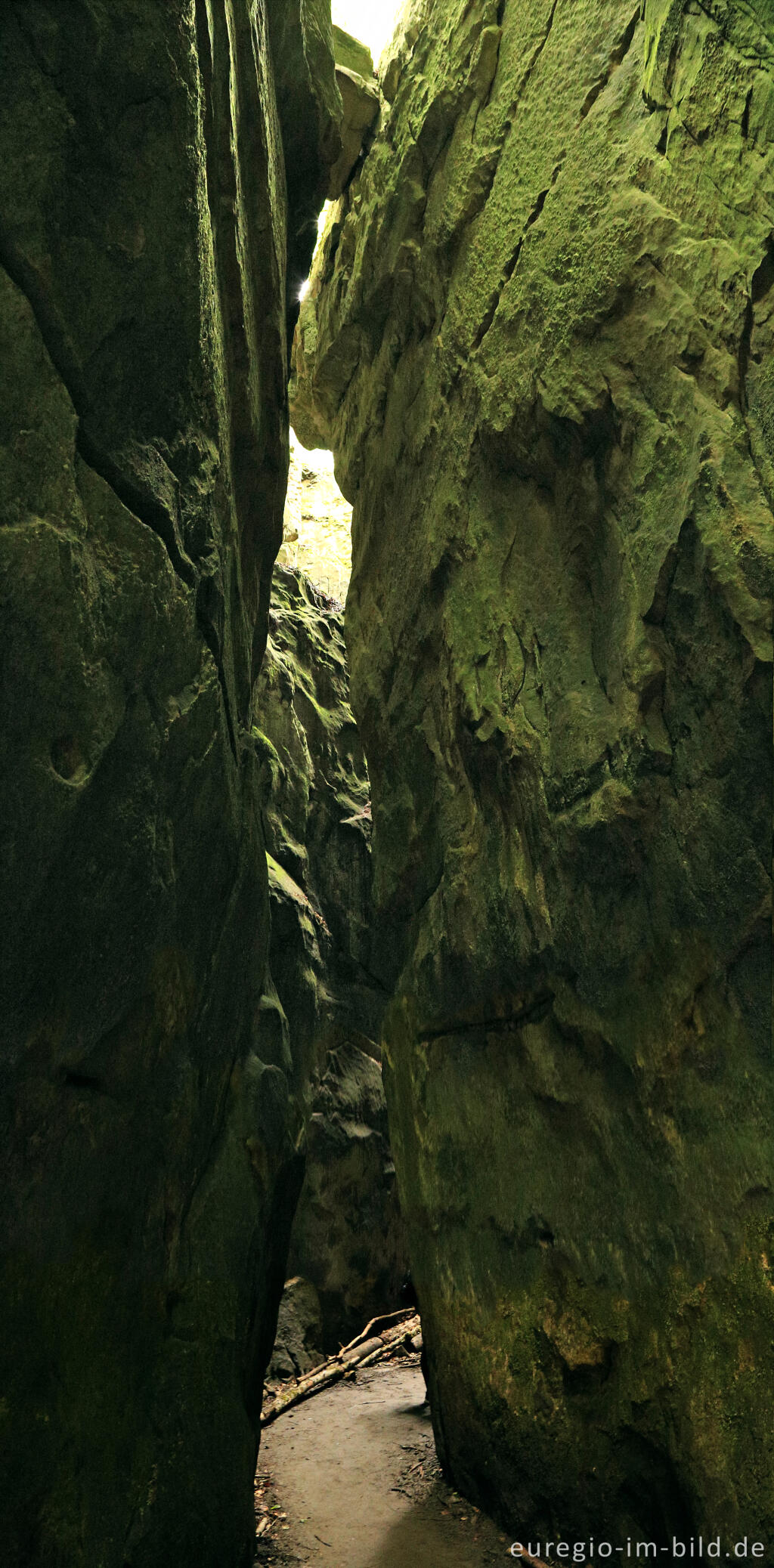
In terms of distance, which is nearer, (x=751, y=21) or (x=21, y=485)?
(x=21, y=485)

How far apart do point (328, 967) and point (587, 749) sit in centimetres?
1101

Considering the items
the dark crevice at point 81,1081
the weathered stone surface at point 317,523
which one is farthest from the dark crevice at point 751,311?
the weathered stone surface at point 317,523

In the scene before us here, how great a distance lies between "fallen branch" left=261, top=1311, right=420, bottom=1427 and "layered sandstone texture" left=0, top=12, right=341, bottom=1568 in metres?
6.15

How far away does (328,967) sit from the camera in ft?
54.9

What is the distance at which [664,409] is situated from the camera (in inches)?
229

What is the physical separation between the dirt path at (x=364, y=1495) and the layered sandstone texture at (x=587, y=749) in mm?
401

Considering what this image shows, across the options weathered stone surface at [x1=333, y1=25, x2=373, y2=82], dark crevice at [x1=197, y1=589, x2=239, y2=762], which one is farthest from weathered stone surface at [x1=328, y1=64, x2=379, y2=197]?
dark crevice at [x1=197, y1=589, x2=239, y2=762]

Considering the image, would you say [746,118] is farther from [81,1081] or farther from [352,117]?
[81,1081]

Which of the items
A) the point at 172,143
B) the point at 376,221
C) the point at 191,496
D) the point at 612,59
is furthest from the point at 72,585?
the point at 376,221

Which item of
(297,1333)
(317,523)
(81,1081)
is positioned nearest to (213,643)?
(81,1081)

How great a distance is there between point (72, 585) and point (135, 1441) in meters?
4.32

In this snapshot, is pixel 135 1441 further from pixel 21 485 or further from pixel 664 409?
pixel 664 409

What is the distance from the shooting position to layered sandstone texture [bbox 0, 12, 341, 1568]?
3.67 m

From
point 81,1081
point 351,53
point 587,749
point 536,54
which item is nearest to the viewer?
point 81,1081
